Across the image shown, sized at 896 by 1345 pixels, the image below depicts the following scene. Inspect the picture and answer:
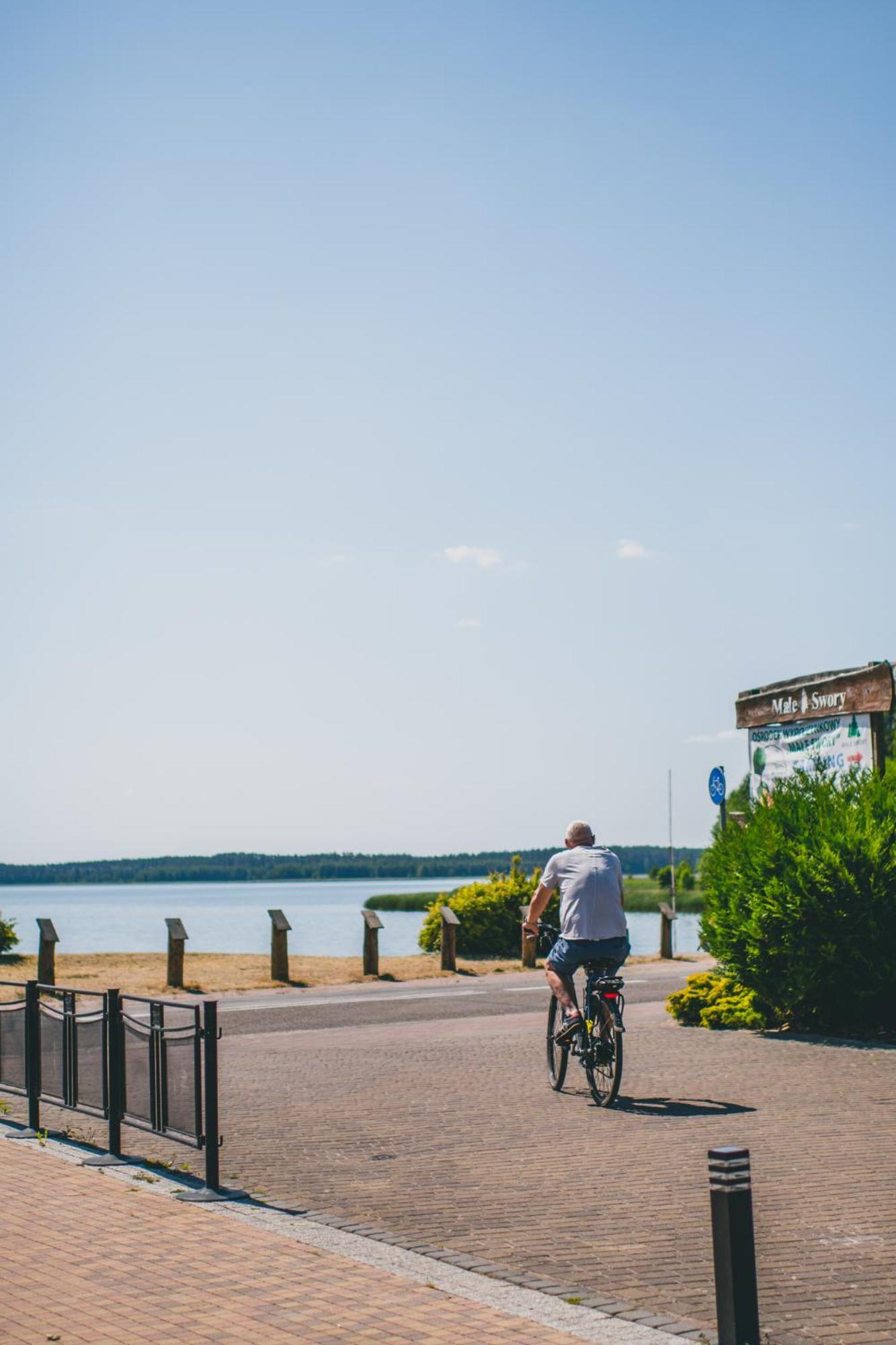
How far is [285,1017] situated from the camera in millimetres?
17234

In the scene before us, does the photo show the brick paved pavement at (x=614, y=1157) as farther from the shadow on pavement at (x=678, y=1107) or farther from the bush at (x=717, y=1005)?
the bush at (x=717, y=1005)

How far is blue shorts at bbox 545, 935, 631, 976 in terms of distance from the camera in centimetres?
1043

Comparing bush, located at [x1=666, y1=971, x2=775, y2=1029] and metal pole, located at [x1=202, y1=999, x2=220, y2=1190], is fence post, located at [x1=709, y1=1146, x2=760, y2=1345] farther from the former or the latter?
bush, located at [x1=666, y1=971, x2=775, y2=1029]

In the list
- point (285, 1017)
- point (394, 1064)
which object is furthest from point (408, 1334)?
point (285, 1017)

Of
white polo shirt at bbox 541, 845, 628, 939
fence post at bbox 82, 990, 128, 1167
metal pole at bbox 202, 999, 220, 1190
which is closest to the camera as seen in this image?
metal pole at bbox 202, 999, 220, 1190

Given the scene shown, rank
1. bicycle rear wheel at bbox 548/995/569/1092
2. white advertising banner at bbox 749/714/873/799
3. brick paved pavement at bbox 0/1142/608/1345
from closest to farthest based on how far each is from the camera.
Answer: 1. brick paved pavement at bbox 0/1142/608/1345
2. bicycle rear wheel at bbox 548/995/569/1092
3. white advertising banner at bbox 749/714/873/799

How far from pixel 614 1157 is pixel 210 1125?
7.97ft

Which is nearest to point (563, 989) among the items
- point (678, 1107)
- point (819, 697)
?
point (678, 1107)

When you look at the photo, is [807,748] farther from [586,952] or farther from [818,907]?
[586,952]

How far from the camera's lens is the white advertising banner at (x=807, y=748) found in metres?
15.5

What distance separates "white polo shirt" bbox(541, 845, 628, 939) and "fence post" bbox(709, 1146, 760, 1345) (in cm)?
545

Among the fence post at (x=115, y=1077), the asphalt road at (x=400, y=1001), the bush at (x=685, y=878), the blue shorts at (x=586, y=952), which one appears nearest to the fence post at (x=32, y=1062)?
the fence post at (x=115, y=1077)

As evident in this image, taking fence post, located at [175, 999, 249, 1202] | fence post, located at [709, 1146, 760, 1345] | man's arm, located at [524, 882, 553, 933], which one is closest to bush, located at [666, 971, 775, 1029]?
man's arm, located at [524, 882, 553, 933]

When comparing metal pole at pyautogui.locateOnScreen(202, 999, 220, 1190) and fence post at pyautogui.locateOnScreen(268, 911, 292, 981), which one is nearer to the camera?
metal pole at pyautogui.locateOnScreen(202, 999, 220, 1190)
